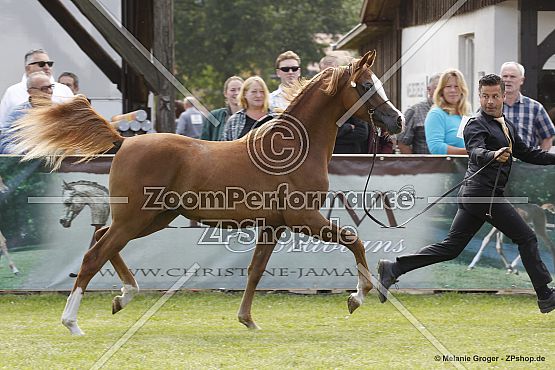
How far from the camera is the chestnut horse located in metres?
8.30

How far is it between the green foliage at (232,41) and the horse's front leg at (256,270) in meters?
33.7

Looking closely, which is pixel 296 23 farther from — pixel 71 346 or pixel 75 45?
pixel 71 346

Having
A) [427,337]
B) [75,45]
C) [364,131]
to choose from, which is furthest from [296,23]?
[427,337]

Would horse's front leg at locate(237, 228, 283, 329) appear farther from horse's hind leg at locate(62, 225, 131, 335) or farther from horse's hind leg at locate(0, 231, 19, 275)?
horse's hind leg at locate(0, 231, 19, 275)

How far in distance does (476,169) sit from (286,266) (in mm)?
2355

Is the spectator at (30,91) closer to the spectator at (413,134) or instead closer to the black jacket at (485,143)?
the spectator at (413,134)

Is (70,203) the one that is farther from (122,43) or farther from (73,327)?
(122,43)

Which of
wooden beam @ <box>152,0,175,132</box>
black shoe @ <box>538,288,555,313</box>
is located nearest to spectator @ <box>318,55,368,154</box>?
black shoe @ <box>538,288,555,313</box>

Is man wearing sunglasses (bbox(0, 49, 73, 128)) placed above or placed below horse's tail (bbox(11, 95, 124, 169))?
above

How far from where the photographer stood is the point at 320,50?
1757 inches

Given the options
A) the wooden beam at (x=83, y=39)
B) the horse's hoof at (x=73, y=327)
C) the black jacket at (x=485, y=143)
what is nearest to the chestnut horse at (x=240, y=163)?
the horse's hoof at (x=73, y=327)

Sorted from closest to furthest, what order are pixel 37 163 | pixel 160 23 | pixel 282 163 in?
pixel 282 163
pixel 37 163
pixel 160 23

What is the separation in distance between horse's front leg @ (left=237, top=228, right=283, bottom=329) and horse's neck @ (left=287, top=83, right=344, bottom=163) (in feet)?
2.45

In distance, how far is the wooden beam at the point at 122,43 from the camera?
13211 millimetres
